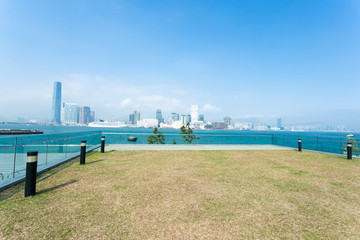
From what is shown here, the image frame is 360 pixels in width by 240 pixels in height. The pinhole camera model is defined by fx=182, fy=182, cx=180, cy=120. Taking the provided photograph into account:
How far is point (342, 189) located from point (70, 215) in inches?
239

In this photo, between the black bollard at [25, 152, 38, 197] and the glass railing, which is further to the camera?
the glass railing

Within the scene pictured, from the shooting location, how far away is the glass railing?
4.83 meters

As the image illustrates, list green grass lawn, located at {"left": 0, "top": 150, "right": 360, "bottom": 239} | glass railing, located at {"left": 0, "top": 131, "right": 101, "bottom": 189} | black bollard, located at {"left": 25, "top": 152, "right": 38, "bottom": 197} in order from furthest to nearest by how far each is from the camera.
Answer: glass railing, located at {"left": 0, "top": 131, "right": 101, "bottom": 189} → black bollard, located at {"left": 25, "top": 152, "right": 38, "bottom": 197} → green grass lawn, located at {"left": 0, "top": 150, "right": 360, "bottom": 239}

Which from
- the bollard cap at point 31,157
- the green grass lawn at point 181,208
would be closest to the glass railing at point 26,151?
the green grass lawn at point 181,208

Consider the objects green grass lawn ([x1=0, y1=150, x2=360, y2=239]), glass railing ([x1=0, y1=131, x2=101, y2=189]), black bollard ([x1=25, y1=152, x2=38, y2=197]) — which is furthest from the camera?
glass railing ([x1=0, y1=131, x2=101, y2=189])

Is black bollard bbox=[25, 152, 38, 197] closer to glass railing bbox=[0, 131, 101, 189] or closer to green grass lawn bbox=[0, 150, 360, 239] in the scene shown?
green grass lawn bbox=[0, 150, 360, 239]

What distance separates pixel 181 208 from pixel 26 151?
17.8 feet

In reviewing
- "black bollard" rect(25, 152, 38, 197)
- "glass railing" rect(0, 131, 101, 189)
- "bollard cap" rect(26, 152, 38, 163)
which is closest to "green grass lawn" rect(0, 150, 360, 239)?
"black bollard" rect(25, 152, 38, 197)

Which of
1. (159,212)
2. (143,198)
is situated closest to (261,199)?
Result: (159,212)

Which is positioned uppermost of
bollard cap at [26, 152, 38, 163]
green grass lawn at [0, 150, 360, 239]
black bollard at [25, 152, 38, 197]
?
bollard cap at [26, 152, 38, 163]

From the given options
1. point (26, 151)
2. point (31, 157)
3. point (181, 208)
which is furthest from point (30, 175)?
point (181, 208)

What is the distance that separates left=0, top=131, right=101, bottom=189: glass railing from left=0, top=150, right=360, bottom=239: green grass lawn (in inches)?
35.2

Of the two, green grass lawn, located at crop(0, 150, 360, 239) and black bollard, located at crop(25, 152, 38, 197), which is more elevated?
black bollard, located at crop(25, 152, 38, 197)

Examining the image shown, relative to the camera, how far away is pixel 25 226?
2.58m
